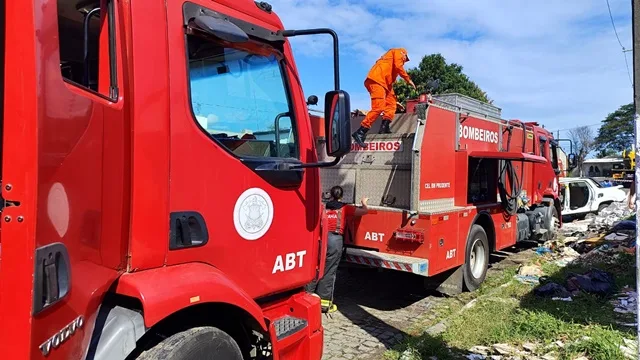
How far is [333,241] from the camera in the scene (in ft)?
17.6

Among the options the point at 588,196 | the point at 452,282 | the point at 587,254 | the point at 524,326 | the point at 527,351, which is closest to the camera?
the point at 527,351

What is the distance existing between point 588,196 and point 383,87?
44.3 ft

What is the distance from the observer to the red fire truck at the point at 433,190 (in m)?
6.08

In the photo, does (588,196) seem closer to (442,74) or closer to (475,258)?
(475,258)

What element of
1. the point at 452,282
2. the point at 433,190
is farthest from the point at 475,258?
the point at 433,190

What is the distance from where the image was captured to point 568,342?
452 cm

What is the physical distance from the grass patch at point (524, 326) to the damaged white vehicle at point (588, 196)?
36.1 feet

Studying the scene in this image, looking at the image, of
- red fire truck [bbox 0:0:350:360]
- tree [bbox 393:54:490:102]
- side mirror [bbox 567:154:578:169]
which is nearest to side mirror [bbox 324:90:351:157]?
red fire truck [bbox 0:0:350:360]

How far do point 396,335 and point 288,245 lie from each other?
9.46 feet

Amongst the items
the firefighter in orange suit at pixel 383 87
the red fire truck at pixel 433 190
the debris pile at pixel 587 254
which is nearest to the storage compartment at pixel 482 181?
the red fire truck at pixel 433 190

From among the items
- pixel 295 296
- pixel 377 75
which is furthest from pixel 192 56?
pixel 377 75

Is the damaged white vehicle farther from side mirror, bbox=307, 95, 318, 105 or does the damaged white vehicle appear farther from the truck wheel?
side mirror, bbox=307, 95, 318, 105

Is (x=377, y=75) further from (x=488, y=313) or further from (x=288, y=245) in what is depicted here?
(x=288, y=245)

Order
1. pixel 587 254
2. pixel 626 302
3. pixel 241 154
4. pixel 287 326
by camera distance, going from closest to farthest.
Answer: pixel 241 154, pixel 287 326, pixel 626 302, pixel 587 254
